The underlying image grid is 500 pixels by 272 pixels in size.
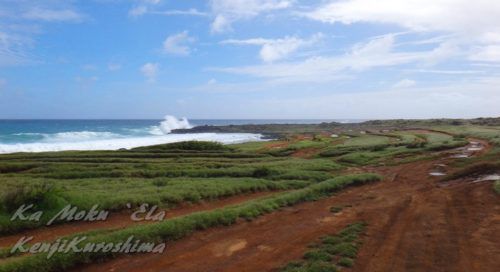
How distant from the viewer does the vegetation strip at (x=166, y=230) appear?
10.5 meters

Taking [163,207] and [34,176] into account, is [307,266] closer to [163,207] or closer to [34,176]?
[163,207]

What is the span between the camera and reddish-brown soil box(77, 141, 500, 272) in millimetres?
11234

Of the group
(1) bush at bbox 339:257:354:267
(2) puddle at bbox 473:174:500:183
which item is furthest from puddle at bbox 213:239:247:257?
(2) puddle at bbox 473:174:500:183

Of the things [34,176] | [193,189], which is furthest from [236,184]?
[34,176]

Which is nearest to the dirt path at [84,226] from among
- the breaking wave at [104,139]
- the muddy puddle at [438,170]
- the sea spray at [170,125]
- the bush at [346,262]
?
the bush at [346,262]

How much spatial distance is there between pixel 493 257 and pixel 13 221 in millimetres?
13765

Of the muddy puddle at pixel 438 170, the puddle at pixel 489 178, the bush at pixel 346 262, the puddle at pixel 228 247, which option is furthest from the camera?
the muddy puddle at pixel 438 170

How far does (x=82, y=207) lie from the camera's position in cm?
1599

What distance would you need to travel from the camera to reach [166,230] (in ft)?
44.1

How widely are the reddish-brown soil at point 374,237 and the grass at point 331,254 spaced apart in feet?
0.92

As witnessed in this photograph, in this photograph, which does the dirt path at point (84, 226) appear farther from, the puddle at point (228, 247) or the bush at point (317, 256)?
the bush at point (317, 256)

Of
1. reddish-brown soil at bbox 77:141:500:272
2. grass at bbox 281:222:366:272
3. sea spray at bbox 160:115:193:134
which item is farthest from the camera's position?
sea spray at bbox 160:115:193:134

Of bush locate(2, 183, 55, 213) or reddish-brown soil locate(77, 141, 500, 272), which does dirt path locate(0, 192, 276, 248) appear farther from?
reddish-brown soil locate(77, 141, 500, 272)

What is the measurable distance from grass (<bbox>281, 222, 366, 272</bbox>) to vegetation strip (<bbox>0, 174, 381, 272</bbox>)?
3738mm
